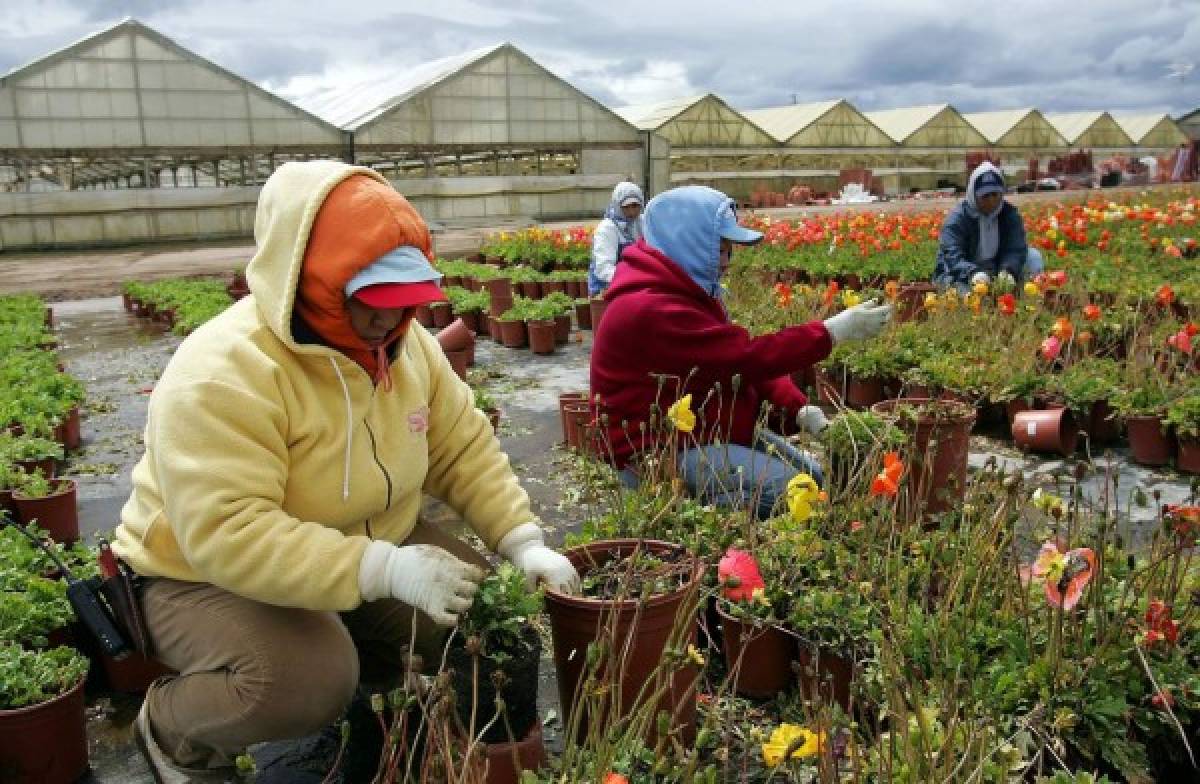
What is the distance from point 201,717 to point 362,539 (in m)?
0.50

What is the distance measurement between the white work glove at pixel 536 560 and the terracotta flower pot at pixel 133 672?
1.06 m

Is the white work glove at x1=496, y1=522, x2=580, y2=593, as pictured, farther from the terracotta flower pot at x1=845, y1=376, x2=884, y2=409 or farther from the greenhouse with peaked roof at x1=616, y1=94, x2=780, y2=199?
the greenhouse with peaked roof at x1=616, y1=94, x2=780, y2=199

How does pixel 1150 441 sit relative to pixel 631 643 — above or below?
below

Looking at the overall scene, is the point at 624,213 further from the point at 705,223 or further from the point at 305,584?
the point at 305,584

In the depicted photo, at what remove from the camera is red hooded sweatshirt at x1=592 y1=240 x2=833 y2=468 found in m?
Result: 3.15

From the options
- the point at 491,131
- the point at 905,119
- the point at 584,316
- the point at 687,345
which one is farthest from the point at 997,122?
the point at 687,345

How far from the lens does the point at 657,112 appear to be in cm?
3056

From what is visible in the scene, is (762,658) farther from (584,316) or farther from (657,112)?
(657,112)

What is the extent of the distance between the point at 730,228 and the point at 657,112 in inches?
1128

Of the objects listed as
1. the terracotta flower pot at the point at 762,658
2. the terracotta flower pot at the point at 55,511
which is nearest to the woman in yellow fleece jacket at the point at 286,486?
the terracotta flower pot at the point at 762,658

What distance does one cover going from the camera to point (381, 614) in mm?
2301

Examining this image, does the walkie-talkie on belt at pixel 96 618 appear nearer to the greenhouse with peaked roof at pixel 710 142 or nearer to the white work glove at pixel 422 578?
the white work glove at pixel 422 578

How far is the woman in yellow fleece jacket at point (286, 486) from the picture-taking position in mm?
1870

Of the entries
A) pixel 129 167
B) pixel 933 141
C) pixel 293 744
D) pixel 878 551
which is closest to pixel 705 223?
pixel 878 551
